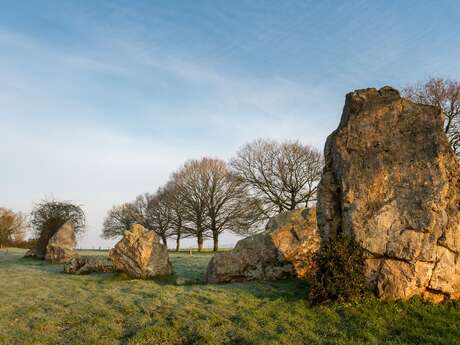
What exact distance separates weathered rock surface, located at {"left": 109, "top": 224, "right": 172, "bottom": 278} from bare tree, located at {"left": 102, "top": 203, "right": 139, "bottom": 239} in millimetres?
50838

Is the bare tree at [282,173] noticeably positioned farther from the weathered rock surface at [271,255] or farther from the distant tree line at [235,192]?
the weathered rock surface at [271,255]

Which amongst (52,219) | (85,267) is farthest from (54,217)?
(85,267)

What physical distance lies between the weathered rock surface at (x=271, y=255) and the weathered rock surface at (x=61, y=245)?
1453 cm

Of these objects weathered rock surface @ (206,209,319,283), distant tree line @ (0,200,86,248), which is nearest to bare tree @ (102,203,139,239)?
distant tree line @ (0,200,86,248)

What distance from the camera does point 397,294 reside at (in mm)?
10547

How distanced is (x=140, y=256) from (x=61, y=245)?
12.9m

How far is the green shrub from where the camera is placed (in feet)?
35.1

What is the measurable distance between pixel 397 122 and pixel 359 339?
679cm

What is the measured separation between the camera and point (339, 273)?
35.4 ft

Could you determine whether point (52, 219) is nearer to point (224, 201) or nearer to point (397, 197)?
point (224, 201)

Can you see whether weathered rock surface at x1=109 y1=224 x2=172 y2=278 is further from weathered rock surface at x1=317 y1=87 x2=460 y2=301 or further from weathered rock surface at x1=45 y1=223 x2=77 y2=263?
weathered rock surface at x1=45 y1=223 x2=77 y2=263

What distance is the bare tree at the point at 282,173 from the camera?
42531mm

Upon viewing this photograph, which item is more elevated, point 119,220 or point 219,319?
point 119,220

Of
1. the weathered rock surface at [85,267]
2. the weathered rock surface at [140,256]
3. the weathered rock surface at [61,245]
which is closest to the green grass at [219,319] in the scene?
the weathered rock surface at [140,256]
